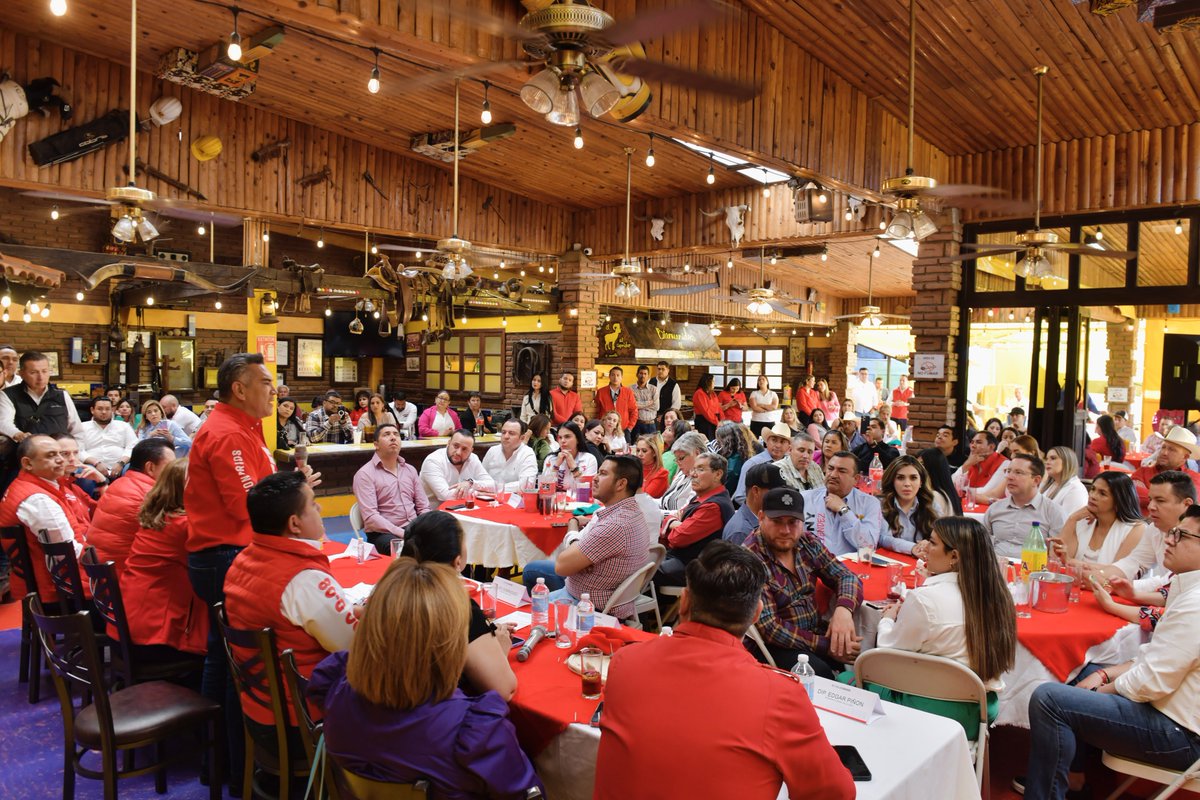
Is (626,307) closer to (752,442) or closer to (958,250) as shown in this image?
(958,250)

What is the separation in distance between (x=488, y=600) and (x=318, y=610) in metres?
0.96

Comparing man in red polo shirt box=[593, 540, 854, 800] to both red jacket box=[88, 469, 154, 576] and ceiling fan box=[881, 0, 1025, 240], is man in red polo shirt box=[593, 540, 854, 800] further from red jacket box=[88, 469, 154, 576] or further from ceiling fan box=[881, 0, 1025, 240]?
ceiling fan box=[881, 0, 1025, 240]

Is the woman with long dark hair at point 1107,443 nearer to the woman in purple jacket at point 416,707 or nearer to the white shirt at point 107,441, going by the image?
the woman in purple jacket at point 416,707

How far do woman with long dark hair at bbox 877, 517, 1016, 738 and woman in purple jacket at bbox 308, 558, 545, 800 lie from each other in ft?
5.33

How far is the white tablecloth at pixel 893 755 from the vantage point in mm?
2129

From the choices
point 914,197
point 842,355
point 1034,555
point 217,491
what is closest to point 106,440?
point 217,491

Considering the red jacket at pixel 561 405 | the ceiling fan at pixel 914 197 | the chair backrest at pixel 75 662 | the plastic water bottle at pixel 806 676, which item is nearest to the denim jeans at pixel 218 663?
the chair backrest at pixel 75 662

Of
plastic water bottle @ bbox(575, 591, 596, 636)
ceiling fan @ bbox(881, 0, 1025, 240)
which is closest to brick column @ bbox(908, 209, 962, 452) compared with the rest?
ceiling fan @ bbox(881, 0, 1025, 240)

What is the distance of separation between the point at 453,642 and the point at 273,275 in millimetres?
10406

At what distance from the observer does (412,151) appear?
9844mm

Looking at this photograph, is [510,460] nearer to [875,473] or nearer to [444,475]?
[444,475]

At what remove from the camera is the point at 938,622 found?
280 cm

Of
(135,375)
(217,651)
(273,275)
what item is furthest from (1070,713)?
(135,375)

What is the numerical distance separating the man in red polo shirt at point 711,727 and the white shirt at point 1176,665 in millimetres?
1683
